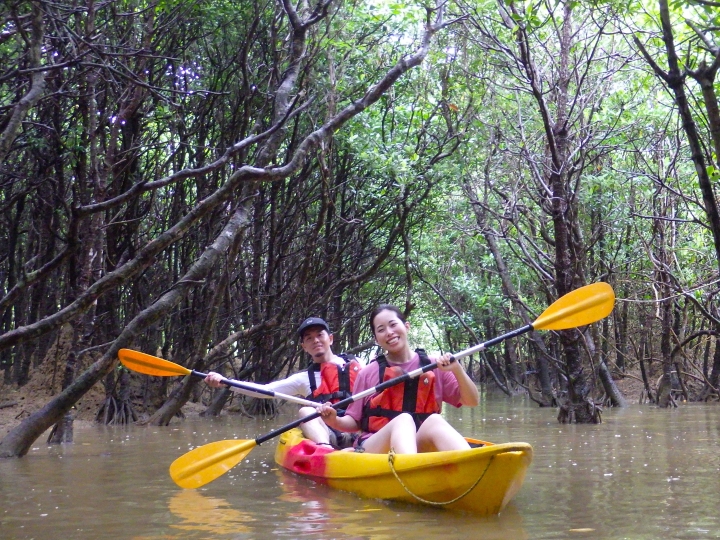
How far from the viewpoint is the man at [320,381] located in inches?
232

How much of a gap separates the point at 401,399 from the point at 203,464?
130 cm

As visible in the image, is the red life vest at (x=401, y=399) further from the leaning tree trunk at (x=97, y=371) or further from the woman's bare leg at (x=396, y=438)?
the leaning tree trunk at (x=97, y=371)

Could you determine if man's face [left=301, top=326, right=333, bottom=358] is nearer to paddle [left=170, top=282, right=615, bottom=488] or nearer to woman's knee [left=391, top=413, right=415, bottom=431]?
paddle [left=170, top=282, right=615, bottom=488]

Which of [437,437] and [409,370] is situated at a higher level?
[409,370]

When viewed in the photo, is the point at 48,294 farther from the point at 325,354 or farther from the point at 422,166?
the point at 325,354

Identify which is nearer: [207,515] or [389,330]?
[207,515]

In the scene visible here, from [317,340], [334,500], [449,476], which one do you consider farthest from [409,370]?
[317,340]

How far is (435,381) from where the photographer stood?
4.76 meters

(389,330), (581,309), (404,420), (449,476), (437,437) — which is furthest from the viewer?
(581,309)

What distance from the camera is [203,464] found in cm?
507

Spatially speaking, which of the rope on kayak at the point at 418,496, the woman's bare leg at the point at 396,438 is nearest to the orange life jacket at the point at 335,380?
the woman's bare leg at the point at 396,438

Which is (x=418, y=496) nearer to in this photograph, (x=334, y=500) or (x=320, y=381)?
(x=334, y=500)

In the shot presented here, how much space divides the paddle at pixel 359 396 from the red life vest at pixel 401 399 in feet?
0.25

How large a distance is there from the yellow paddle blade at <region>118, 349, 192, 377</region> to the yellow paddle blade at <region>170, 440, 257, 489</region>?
0.99m
